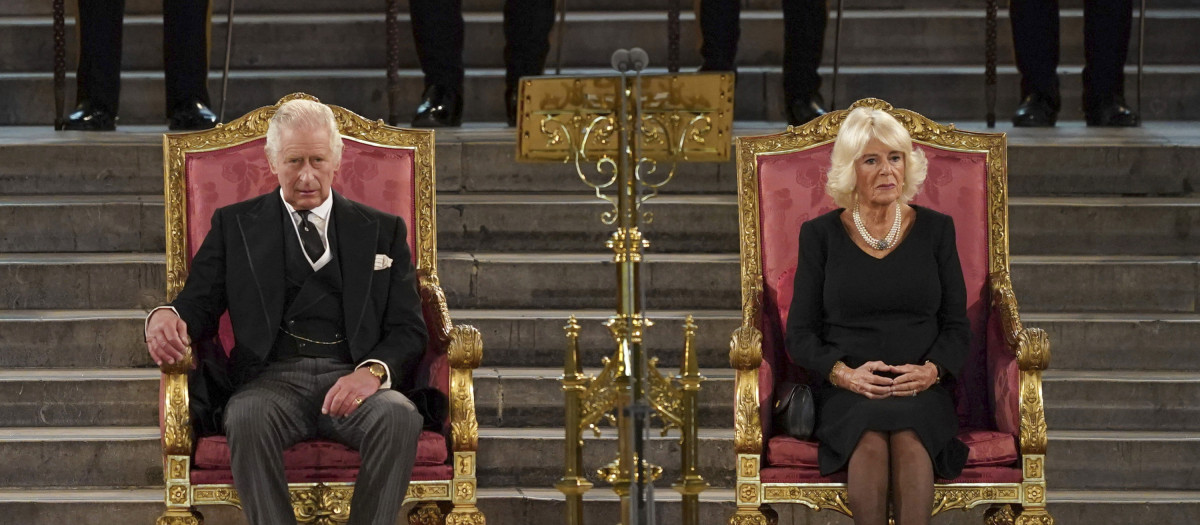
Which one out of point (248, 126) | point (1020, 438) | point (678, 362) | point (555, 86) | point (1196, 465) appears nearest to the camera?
point (555, 86)

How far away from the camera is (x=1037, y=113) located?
6266 mm

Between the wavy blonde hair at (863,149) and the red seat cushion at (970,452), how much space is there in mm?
600

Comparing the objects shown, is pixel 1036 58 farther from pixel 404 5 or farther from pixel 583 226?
pixel 404 5

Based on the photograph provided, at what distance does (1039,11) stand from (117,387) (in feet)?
12.1

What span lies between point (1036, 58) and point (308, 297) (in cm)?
353

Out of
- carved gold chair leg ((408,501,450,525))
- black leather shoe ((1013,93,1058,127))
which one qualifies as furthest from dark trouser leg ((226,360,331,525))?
black leather shoe ((1013,93,1058,127))

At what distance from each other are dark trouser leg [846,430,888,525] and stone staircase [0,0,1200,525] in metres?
0.85

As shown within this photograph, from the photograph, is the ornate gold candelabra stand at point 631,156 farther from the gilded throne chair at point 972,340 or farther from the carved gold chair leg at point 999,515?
the carved gold chair leg at point 999,515

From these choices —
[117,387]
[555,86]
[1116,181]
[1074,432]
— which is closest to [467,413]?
[555,86]

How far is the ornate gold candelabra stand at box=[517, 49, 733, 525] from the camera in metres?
3.09

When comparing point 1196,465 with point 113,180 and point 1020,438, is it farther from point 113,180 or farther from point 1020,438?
point 113,180

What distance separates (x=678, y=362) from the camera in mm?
4871

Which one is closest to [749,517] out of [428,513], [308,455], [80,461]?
[428,513]

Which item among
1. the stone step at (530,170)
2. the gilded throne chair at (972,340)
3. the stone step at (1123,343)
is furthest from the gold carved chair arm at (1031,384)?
the stone step at (530,170)
